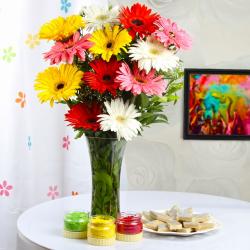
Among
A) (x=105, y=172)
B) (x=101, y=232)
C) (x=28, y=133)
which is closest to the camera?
(x=101, y=232)

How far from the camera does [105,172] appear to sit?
1483 mm

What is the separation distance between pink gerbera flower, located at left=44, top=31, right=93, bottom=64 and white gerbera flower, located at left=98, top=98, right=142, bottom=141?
0.16 meters

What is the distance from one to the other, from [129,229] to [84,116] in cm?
34

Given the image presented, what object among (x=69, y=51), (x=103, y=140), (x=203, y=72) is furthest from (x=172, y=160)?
(x=69, y=51)

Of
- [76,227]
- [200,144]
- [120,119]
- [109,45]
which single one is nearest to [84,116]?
[120,119]

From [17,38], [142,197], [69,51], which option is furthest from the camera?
[17,38]

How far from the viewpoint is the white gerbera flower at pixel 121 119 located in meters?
1.35

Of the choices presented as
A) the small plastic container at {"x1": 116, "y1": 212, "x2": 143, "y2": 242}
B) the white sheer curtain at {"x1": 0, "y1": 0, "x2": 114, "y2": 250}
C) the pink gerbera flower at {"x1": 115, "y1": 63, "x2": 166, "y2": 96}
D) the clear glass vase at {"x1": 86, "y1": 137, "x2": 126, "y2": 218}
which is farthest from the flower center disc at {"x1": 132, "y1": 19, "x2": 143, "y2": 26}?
the white sheer curtain at {"x1": 0, "y1": 0, "x2": 114, "y2": 250}

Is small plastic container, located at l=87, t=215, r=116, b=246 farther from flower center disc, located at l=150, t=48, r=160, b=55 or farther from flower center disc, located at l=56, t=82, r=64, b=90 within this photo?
flower center disc, located at l=150, t=48, r=160, b=55

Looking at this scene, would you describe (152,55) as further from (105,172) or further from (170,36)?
(105,172)

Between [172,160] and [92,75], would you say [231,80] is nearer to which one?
[172,160]

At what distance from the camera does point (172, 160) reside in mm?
2555

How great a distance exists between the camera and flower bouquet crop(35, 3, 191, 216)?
1368 mm

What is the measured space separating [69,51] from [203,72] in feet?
4.07
